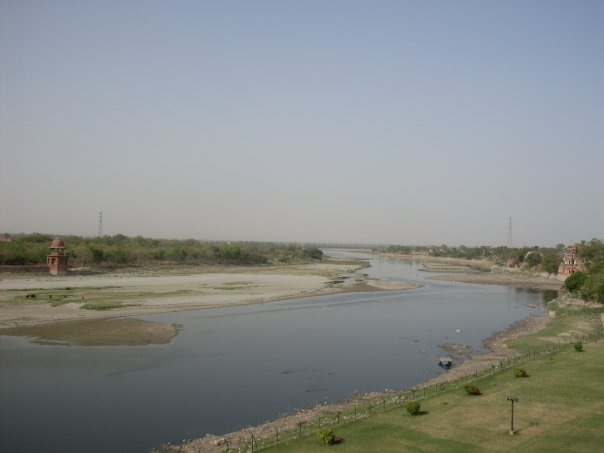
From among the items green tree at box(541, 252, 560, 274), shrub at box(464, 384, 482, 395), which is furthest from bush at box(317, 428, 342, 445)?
green tree at box(541, 252, 560, 274)

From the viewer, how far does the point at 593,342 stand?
3875cm

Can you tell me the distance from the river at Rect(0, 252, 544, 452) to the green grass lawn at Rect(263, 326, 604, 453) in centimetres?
708

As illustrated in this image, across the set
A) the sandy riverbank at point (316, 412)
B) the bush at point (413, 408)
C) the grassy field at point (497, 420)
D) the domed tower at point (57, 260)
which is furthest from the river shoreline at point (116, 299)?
the bush at point (413, 408)

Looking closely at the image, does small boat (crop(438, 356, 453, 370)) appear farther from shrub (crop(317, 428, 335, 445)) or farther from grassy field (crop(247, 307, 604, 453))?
shrub (crop(317, 428, 335, 445))

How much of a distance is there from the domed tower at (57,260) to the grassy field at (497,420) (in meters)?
90.7

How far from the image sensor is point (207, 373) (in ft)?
117

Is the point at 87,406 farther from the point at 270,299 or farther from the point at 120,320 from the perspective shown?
the point at 270,299

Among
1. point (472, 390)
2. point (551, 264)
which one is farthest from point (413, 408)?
point (551, 264)

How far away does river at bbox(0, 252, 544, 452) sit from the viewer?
2567 cm

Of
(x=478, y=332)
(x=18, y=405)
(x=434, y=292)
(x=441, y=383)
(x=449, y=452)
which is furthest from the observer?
(x=434, y=292)

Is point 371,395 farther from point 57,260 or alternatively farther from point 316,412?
point 57,260

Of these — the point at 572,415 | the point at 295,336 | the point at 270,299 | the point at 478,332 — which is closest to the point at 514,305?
Result: the point at 478,332

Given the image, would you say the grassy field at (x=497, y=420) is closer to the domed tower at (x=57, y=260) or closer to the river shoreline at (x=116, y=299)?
the river shoreline at (x=116, y=299)

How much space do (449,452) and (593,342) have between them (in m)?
26.3
